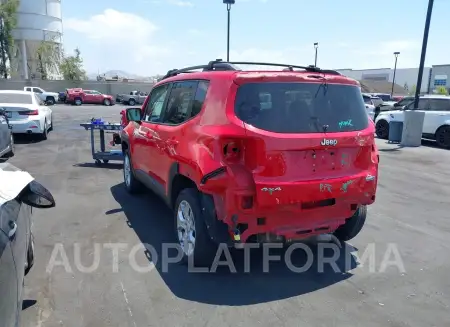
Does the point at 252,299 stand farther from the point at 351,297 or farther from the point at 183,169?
the point at 183,169

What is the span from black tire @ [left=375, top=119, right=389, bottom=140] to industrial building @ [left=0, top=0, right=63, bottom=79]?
5732 centimetres

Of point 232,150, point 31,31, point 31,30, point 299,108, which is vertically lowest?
point 232,150

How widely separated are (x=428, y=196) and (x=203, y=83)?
508cm

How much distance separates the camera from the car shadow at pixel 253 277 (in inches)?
137

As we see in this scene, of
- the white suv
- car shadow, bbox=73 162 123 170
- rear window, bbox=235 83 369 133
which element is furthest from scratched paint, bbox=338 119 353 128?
the white suv

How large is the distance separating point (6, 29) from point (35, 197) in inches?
2172

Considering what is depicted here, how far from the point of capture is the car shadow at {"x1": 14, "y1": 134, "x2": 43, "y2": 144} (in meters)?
11.9

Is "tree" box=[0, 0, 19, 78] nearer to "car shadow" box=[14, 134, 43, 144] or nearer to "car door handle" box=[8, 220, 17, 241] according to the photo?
"car shadow" box=[14, 134, 43, 144]

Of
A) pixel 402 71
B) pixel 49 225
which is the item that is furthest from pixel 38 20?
pixel 402 71

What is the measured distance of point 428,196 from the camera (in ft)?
22.6

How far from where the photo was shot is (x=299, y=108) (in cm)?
357

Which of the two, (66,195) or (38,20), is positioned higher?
(38,20)

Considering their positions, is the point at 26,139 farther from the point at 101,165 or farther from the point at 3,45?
the point at 3,45

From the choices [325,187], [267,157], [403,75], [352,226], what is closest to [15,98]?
[267,157]
